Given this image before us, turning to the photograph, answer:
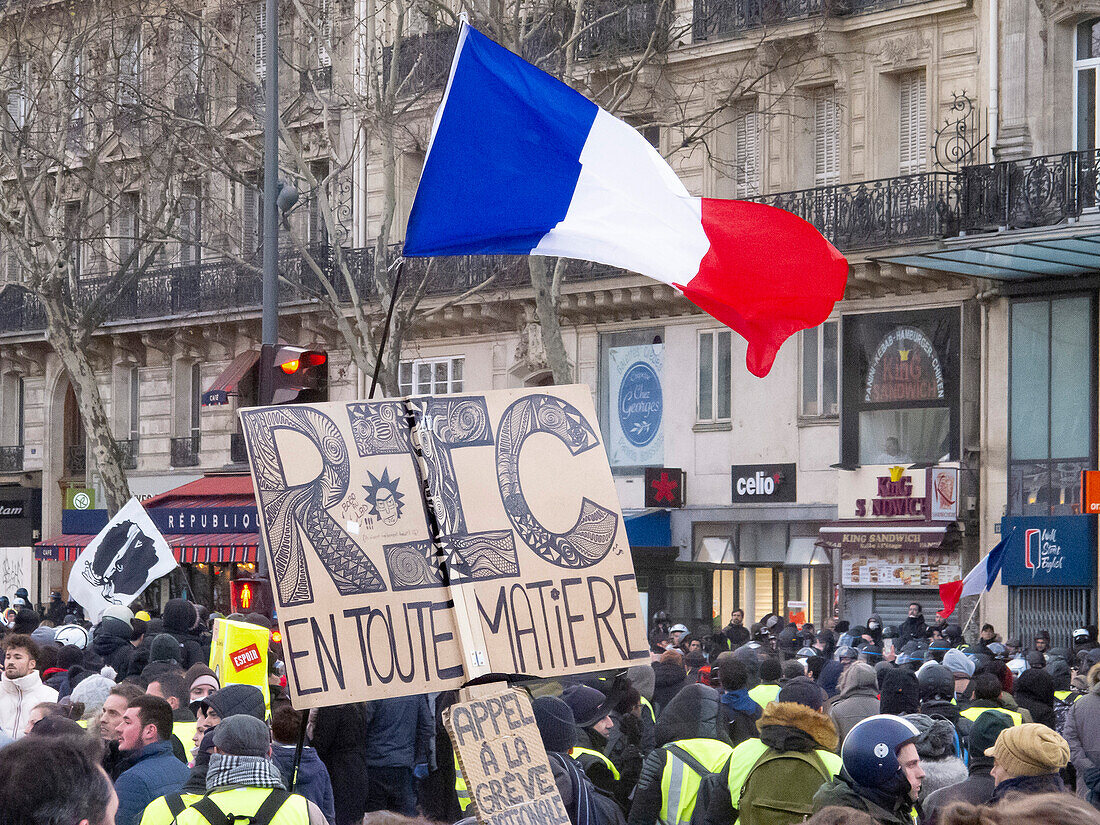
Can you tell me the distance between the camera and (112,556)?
14.3m

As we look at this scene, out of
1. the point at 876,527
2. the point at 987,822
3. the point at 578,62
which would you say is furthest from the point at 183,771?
the point at 578,62

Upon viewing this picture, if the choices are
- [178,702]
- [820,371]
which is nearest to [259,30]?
[820,371]

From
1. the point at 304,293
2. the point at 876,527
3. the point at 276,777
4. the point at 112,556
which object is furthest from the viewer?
the point at 304,293

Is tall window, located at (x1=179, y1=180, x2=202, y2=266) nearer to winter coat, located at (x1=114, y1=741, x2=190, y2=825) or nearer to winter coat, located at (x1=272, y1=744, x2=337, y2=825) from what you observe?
winter coat, located at (x1=272, y1=744, x2=337, y2=825)

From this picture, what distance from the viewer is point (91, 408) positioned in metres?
25.9

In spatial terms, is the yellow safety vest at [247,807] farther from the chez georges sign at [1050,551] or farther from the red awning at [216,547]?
the red awning at [216,547]

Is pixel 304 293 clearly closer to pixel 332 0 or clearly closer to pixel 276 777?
pixel 332 0

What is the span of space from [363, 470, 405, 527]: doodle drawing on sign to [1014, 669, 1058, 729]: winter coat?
18.5 ft

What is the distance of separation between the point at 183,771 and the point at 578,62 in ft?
64.5

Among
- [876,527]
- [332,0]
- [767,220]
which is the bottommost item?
[876,527]

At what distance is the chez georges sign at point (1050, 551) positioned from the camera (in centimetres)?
2109

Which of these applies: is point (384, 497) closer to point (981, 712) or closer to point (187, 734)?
point (187, 734)

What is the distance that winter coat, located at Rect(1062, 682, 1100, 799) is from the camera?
27.3 ft

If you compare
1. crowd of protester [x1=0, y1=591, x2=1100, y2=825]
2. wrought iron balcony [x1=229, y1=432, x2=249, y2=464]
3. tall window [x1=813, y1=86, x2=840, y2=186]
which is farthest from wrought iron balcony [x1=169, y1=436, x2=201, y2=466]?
crowd of protester [x1=0, y1=591, x2=1100, y2=825]
